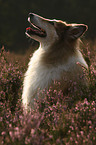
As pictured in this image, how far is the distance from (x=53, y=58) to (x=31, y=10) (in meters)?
23.8

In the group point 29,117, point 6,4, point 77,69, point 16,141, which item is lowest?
point 16,141

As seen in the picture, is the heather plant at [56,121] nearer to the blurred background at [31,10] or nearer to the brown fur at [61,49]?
the brown fur at [61,49]

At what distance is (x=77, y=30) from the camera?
13.0 feet

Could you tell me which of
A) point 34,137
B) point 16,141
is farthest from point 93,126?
point 16,141

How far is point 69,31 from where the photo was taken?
4090 millimetres

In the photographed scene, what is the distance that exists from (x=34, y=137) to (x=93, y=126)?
0.76m

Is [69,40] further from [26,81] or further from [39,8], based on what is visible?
[39,8]

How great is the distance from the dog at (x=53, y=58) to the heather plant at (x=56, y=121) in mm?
219

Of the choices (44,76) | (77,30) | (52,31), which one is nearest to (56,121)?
(44,76)

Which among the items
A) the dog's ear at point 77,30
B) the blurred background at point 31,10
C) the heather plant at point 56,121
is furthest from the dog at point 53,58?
the blurred background at point 31,10

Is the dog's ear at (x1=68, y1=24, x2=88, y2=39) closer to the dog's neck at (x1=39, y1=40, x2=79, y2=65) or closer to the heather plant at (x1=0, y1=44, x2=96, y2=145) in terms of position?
the dog's neck at (x1=39, y1=40, x2=79, y2=65)

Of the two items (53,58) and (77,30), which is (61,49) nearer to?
(53,58)

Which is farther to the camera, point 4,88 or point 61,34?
point 4,88

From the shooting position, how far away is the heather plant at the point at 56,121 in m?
2.40
